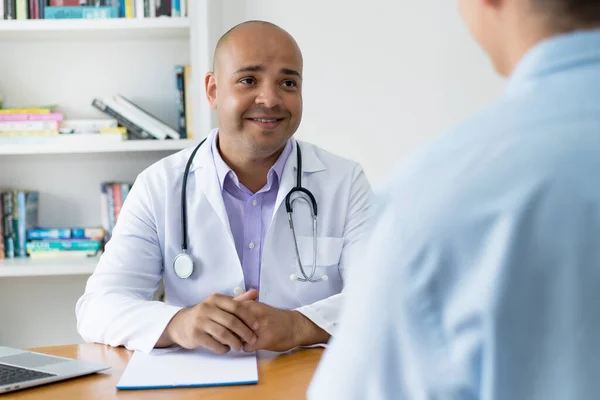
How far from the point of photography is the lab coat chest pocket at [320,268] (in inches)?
69.3

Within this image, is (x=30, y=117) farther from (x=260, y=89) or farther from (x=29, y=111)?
(x=260, y=89)

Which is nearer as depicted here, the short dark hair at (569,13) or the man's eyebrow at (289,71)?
the short dark hair at (569,13)

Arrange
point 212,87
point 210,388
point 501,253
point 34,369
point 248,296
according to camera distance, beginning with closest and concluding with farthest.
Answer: point 501,253, point 210,388, point 34,369, point 248,296, point 212,87

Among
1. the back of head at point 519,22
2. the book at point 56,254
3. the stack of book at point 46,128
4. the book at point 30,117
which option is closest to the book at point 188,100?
the stack of book at point 46,128

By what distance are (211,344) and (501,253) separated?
3.16 ft

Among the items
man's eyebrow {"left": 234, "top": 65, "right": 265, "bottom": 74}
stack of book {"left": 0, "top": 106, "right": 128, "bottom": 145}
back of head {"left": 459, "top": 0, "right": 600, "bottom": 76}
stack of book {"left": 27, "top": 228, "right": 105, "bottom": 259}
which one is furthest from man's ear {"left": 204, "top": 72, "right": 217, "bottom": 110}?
back of head {"left": 459, "top": 0, "right": 600, "bottom": 76}

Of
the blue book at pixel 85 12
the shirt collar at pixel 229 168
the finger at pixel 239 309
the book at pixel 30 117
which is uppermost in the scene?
the blue book at pixel 85 12

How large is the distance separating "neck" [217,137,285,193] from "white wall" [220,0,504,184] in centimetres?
100

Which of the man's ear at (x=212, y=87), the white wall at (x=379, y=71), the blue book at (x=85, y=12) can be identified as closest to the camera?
the man's ear at (x=212, y=87)

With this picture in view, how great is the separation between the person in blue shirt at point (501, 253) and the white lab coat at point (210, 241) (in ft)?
3.84

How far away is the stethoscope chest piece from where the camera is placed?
1722 millimetres

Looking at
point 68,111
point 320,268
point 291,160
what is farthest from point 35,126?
point 320,268

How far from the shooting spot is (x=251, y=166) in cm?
190

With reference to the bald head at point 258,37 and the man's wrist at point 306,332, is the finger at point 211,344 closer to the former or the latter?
the man's wrist at point 306,332
